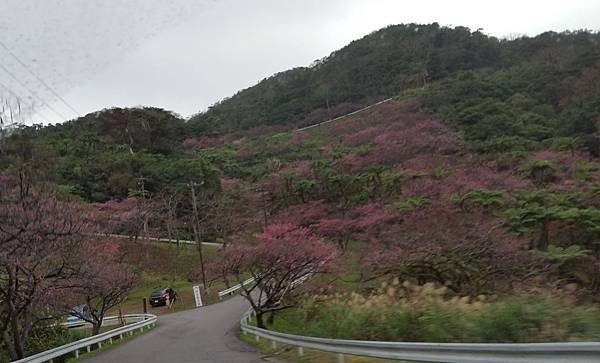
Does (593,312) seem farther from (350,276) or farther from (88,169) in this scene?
(88,169)

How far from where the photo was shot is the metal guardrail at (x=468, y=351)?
17.4 ft

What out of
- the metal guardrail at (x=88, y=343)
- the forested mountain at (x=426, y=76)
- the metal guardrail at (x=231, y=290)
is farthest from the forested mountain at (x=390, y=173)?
the metal guardrail at (x=231, y=290)

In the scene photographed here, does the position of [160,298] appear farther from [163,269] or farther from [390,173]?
[390,173]

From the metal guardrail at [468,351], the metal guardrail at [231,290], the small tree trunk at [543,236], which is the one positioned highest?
the metal guardrail at [468,351]

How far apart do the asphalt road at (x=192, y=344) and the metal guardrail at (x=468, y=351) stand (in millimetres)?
3833

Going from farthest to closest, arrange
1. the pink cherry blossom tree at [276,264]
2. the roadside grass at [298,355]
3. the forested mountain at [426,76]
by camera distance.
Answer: the forested mountain at [426,76] → the pink cherry blossom tree at [276,264] → the roadside grass at [298,355]

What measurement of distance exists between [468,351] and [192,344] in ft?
46.1

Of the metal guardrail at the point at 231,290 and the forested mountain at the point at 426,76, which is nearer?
the metal guardrail at the point at 231,290

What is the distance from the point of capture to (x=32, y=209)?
1352 cm

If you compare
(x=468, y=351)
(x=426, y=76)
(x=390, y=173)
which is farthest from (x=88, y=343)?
(x=426, y=76)

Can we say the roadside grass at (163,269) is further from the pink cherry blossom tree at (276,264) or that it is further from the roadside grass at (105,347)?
the pink cherry blossom tree at (276,264)

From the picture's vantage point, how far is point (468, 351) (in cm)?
735

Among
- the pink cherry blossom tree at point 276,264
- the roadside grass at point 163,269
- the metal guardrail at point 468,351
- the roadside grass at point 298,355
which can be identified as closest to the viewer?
the metal guardrail at point 468,351

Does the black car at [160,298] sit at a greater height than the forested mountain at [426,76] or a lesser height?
lesser
